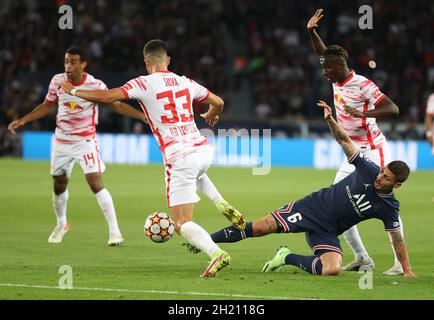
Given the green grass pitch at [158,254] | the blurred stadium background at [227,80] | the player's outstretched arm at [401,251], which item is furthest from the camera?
the blurred stadium background at [227,80]

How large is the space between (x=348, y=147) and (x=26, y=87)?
74.9 ft

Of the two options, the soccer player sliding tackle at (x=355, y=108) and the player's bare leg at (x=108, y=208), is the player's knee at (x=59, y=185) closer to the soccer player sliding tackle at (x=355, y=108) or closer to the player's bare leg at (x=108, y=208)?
the player's bare leg at (x=108, y=208)

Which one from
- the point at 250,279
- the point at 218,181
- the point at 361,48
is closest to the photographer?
the point at 250,279

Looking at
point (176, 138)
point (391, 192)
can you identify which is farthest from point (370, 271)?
point (176, 138)

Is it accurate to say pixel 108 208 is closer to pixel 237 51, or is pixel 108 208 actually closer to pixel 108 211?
pixel 108 211

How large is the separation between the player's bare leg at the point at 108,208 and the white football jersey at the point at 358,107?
3360 millimetres

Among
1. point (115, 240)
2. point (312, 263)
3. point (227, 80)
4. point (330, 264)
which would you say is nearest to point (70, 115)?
point (115, 240)

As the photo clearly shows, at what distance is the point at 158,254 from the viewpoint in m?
11.6

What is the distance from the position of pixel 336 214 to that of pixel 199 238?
149cm

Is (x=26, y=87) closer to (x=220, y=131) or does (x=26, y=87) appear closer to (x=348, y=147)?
(x=220, y=131)

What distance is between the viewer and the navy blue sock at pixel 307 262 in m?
9.71

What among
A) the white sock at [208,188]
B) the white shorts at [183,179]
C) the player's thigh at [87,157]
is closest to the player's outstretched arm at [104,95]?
the white shorts at [183,179]

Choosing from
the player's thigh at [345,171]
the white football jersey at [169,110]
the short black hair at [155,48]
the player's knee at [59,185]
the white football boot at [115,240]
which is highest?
the short black hair at [155,48]
